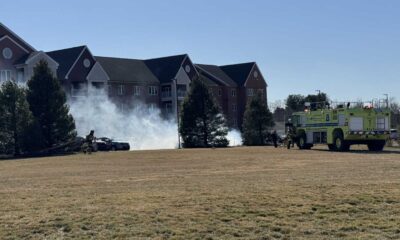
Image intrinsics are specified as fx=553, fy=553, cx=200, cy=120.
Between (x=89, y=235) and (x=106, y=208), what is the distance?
1.85 meters

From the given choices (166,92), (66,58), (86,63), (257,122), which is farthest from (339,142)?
(166,92)

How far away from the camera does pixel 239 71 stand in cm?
9425

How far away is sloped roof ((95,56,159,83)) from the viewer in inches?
3000

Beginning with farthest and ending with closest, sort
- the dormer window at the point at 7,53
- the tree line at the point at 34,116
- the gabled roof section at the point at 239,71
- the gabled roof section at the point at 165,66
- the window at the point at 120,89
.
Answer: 1. the gabled roof section at the point at 239,71
2. the gabled roof section at the point at 165,66
3. the window at the point at 120,89
4. the dormer window at the point at 7,53
5. the tree line at the point at 34,116

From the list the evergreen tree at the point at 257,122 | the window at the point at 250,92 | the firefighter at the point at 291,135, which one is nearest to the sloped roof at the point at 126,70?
the window at the point at 250,92

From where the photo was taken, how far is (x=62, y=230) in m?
9.41

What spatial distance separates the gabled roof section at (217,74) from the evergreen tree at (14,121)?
45.6m

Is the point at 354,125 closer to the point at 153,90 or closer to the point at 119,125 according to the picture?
the point at 119,125

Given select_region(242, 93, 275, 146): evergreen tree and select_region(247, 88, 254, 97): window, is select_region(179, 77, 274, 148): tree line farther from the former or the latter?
select_region(247, 88, 254, 97): window

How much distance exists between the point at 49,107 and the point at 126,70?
31.8 metres

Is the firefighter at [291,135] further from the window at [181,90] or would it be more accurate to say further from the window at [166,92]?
the window at [166,92]

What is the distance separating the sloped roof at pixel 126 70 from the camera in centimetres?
7619

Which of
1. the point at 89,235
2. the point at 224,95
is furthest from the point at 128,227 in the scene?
the point at 224,95

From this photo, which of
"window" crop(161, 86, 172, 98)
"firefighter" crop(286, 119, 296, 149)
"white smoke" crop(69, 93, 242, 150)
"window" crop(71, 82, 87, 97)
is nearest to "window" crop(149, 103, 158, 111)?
"window" crop(161, 86, 172, 98)
